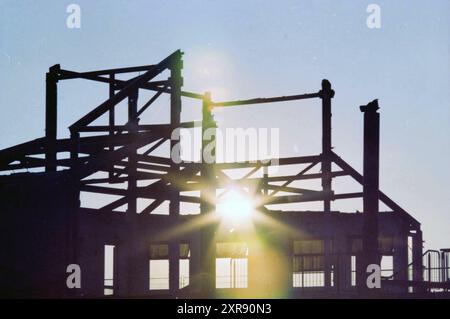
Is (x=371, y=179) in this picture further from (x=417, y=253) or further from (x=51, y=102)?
(x=417, y=253)

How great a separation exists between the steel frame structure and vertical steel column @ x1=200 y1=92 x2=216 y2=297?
0.10ft

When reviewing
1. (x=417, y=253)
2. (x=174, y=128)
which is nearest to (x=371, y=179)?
(x=174, y=128)

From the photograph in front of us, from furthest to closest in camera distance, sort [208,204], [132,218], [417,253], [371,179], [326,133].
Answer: [417,253] → [326,133] → [208,204] → [132,218] → [371,179]

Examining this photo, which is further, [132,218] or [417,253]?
[417,253]

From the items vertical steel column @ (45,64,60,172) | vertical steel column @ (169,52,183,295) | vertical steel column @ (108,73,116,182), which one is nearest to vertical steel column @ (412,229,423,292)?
vertical steel column @ (169,52,183,295)

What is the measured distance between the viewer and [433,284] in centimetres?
2766

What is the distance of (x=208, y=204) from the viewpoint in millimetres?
25625

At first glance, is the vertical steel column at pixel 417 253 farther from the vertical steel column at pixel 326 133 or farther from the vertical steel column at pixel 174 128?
the vertical steel column at pixel 174 128

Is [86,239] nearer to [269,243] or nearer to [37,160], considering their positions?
[37,160]

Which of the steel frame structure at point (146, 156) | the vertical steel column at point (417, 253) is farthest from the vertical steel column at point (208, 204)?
the vertical steel column at point (417, 253)

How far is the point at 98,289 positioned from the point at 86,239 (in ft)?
6.48

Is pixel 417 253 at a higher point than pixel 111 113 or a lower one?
lower

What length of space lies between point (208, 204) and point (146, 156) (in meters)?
2.47
